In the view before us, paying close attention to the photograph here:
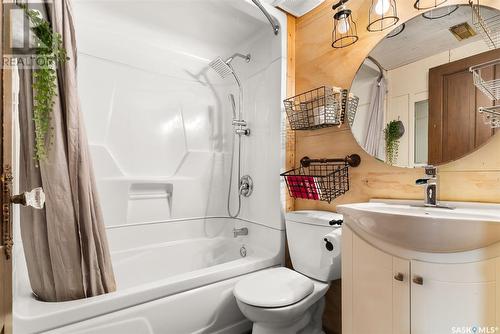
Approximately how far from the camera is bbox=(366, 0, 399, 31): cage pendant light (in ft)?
4.61

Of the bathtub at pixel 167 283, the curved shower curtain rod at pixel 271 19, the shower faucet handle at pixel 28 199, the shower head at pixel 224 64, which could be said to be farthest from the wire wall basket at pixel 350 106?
the shower faucet handle at pixel 28 199

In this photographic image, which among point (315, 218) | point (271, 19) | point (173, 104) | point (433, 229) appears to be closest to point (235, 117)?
point (173, 104)

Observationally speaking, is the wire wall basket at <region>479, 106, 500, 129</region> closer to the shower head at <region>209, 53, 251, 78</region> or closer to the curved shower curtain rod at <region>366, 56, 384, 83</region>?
the curved shower curtain rod at <region>366, 56, 384, 83</region>

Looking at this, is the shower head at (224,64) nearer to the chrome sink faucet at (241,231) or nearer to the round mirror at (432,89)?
the round mirror at (432,89)

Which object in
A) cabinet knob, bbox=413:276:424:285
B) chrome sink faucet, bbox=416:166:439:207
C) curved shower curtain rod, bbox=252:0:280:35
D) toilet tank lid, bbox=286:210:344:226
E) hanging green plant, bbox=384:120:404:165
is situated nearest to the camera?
cabinet knob, bbox=413:276:424:285

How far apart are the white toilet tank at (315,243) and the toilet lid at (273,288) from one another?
9 cm

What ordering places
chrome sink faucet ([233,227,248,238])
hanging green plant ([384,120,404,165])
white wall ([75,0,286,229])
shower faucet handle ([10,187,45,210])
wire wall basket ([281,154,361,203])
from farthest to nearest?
chrome sink faucet ([233,227,248,238]) < white wall ([75,0,286,229]) < wire wall basket ([281,154,361,203]) < hanging green plant ([384,120,404,165]) < shower faucet handle ([10,187,45,210])

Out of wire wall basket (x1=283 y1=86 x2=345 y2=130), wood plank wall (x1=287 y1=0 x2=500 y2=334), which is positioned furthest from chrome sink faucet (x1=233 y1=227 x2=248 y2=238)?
wire wall basket (x1=283 y1=86 x2=345 y2=130)

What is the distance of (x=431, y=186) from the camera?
4.00 feet

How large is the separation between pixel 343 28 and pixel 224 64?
1073 millimetres

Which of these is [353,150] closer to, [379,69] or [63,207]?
[379,69]

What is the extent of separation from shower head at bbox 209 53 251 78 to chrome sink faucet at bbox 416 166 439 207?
5.60 ft

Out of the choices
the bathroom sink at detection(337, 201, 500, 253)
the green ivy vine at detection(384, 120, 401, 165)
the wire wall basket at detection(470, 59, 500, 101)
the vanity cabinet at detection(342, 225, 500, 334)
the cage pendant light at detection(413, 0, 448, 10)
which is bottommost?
the vanity cabinet at detection(342, 225, 500, 334)

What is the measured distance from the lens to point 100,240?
129 cm
